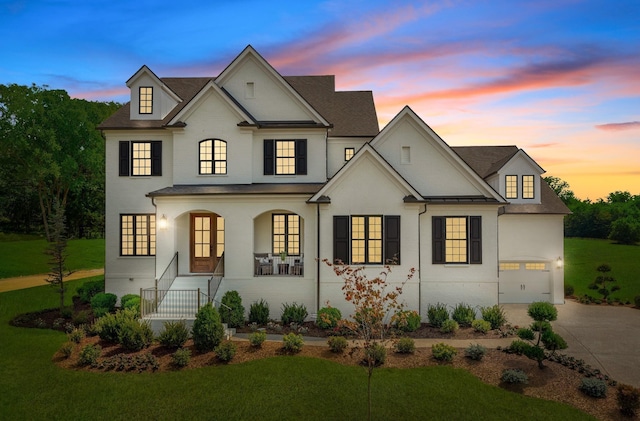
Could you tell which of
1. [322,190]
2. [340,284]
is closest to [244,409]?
[340,284]

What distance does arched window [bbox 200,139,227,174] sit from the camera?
2053cm

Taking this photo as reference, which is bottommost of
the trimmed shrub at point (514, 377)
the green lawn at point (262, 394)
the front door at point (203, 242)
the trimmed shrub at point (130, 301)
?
the green lawn at point (262, 394)

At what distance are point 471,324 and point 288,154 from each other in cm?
1113

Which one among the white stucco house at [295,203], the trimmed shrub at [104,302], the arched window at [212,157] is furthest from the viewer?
the arched window at [212,157]

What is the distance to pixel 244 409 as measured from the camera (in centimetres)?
1038

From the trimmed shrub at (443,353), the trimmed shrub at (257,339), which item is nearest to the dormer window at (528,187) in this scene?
the trimmed shrub at (443,353)

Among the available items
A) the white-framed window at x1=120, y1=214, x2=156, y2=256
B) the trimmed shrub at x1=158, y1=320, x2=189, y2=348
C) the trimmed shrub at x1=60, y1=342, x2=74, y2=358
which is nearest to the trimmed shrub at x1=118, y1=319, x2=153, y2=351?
the trimmed shrub at x1=158, y1=320, x2=189, y2=348

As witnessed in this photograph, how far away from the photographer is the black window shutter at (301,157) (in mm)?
20875

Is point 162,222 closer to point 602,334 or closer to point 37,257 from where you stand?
point 602,334

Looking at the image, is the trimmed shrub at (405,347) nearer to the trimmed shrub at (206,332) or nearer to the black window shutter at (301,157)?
the trimmed shrub at (206,332)

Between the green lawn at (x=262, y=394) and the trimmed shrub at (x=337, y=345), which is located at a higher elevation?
the trimmed shrub at (x=337, y=345)

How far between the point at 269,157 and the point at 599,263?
31335 millimetres

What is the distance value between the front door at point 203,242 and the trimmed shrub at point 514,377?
13.6m

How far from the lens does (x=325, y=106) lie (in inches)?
993
